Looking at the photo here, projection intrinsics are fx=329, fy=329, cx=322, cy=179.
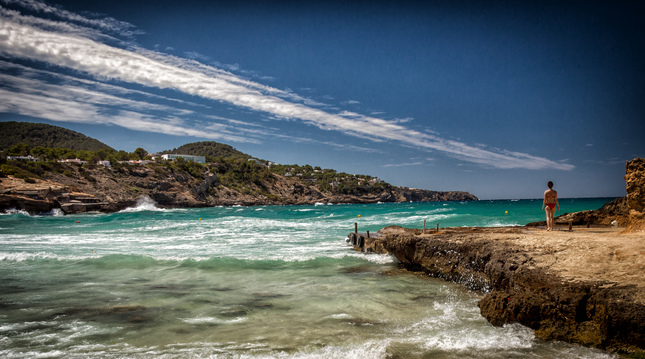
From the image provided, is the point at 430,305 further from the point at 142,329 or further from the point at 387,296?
the point at 142,329

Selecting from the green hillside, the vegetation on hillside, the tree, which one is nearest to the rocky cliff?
the vegetation on hillside

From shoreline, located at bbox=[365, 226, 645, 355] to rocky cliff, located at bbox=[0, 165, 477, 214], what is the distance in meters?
57.1

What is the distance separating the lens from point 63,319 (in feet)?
21.7

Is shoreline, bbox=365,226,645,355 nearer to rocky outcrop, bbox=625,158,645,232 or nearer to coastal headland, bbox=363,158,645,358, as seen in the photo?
coastal headland, bbox=363,158,645,358

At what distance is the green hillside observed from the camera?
181 m

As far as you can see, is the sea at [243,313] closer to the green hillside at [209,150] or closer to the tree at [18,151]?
the tree at [18,151]

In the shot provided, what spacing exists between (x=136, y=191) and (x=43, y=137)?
8963 centimetres

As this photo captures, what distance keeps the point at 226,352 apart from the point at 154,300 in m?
3.87

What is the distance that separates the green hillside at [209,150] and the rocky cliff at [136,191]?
6902cm

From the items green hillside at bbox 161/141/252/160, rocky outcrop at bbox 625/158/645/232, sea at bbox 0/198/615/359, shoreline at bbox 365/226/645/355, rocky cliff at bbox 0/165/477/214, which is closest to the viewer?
shoreline at bbox 365/226/645/355

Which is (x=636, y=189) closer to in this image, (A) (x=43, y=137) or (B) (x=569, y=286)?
(B) (x=569, y=286)

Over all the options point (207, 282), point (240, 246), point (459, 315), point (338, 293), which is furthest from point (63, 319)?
point (240, 246)

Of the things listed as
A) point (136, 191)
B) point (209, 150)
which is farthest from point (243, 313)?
point (209, 150)

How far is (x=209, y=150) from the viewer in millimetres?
185125
